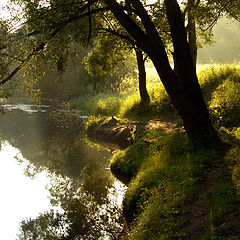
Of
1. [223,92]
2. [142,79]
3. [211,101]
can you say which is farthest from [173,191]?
[142,79]

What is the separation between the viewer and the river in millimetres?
7824

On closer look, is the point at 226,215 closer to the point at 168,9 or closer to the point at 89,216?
the point at 89,216

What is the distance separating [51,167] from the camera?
44.9 ft

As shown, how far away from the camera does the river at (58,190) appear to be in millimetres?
7824

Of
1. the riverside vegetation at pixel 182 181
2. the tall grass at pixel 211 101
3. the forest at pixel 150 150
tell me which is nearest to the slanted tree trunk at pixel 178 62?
the forest at pixel 150 150

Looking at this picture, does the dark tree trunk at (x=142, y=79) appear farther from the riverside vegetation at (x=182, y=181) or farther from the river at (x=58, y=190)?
the river at (x=58, y=190)

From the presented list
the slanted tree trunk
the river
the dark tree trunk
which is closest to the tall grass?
the dark tree trunk

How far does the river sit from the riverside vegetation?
69 centimetres

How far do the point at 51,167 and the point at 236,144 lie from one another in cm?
853

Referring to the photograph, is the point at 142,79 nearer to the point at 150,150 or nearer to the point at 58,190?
the point at 150,150

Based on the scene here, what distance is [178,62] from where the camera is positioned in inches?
328

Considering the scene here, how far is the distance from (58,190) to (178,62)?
5988mm

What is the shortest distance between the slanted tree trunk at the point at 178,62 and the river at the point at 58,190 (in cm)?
319

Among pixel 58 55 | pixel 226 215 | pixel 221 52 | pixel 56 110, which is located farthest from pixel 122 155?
pixel 221 52
